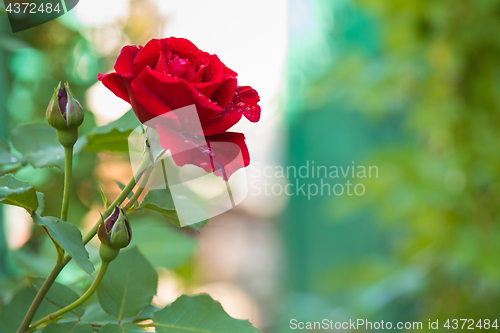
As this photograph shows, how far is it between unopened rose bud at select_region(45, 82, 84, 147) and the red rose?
2 cm

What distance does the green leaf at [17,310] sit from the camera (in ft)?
0.61

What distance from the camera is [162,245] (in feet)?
1.22

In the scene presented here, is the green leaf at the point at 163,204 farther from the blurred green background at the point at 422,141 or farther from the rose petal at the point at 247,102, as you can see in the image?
the blurred green background at the point at 422,141

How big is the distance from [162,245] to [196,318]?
0.68 ft

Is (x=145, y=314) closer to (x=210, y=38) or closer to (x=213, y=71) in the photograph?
(x=213, y=71)

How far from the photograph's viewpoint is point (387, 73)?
85cm

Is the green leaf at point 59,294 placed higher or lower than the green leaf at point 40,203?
lower

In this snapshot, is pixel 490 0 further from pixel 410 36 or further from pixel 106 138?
pixel 106 138

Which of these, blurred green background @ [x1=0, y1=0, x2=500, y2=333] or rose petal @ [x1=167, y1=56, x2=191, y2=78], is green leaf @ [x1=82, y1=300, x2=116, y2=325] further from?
blurred green background @ [x1=0, y1=0, x2=500, y2=333]

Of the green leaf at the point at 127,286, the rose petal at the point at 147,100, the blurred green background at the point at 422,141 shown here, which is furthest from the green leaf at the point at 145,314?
the blurred green background at the point at 422,141

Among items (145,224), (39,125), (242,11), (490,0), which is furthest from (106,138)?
(490,0)

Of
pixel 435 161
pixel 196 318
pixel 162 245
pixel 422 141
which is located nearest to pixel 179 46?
pixel 196 318

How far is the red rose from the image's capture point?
0.46 ft

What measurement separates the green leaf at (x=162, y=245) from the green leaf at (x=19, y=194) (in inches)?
8.0
